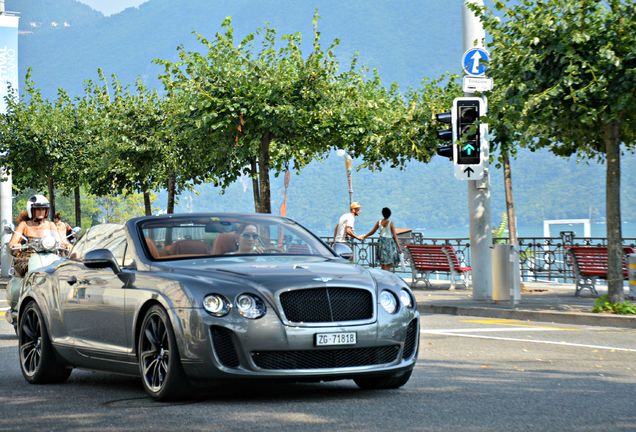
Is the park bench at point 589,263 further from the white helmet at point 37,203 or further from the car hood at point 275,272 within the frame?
the car hood at point 275,272

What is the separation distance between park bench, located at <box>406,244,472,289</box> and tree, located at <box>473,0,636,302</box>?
8963 millimetres

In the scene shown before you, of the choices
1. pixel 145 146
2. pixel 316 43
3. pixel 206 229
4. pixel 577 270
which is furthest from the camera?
pixel 145 146

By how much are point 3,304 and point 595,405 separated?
722 inches

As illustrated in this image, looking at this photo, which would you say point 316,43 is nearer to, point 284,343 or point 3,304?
point 3,304

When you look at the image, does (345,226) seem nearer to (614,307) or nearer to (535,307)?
(535,307)

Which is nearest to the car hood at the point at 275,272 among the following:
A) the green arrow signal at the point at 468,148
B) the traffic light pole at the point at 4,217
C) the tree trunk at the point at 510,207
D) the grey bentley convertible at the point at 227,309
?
the grey bentley convertible at the point at 227,309

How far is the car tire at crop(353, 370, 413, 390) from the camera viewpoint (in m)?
9.86

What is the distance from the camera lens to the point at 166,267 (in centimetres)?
973

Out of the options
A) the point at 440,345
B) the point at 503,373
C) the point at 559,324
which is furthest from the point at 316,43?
the point at 503,373

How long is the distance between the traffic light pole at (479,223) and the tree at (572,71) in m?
3.21

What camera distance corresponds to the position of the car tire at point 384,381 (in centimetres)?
986

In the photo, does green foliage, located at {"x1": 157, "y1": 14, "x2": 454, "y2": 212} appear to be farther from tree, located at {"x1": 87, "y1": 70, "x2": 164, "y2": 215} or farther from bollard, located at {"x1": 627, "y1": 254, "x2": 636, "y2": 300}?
bollard, located at {"x1": 627, "y1": 254, "x2": 636, "y2": 300}

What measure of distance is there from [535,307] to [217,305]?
1235 centimetres

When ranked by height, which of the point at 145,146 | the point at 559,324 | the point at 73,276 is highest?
the point at 145,146
